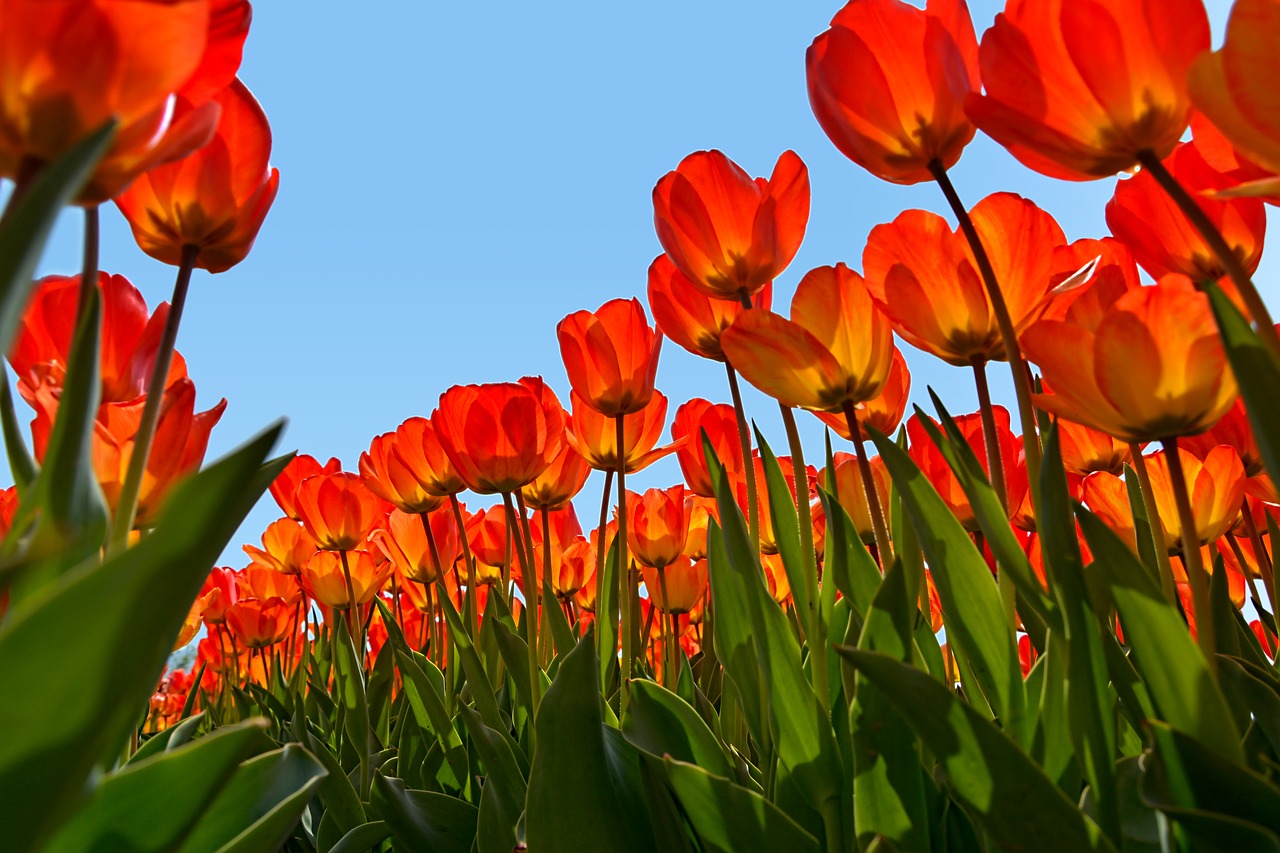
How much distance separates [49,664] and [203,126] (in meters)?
0.24

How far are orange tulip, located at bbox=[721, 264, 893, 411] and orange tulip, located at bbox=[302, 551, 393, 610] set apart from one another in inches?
54.7

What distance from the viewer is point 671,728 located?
2.76ft

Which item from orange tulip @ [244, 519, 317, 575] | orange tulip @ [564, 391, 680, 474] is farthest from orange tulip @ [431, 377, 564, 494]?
orange tulip @ [244, 519, 317, 575]

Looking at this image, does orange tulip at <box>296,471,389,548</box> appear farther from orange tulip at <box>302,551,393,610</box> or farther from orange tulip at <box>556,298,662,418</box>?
orange tulip at <box>556,298,662,418</box>

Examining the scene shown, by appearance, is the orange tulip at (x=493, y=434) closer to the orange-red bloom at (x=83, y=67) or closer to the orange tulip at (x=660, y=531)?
the orange tulip at (x=660, y=531)

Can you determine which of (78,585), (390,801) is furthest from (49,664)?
(390,801)

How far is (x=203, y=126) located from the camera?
0.42 metres

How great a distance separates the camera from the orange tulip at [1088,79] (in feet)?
1.76

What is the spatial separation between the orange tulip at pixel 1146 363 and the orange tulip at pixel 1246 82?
0.41 feet

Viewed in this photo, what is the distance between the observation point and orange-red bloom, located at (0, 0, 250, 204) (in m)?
0.34

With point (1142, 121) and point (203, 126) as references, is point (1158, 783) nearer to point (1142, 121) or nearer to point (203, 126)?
point (1142, 121)

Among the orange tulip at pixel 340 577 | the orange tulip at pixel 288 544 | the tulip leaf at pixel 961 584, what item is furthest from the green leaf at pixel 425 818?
the orange tulip at pixel 288 544

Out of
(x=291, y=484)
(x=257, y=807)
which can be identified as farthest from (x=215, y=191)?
(x=291, y=484)

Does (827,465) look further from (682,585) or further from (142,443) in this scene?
(682,585)
